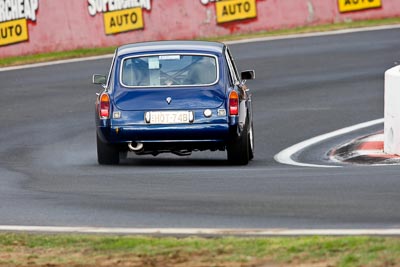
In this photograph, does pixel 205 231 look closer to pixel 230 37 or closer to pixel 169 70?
pixel 169 70

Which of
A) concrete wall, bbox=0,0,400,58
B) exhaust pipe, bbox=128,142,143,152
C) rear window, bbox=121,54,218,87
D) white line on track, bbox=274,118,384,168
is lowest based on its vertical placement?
white line on track, bbox=274,118,384,168

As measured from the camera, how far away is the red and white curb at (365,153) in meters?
16.1

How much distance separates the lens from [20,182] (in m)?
13.6

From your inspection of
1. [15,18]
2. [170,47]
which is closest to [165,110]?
[170,47]

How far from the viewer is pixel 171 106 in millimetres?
15422

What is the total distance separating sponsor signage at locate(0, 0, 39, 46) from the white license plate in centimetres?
1590

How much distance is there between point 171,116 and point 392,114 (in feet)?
9.09

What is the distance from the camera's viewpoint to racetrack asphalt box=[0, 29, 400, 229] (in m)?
10.6

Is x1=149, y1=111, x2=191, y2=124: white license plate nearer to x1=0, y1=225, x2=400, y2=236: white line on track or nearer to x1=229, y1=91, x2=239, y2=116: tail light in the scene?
x1=229, y1=91, x2=239, y2=116: tail light

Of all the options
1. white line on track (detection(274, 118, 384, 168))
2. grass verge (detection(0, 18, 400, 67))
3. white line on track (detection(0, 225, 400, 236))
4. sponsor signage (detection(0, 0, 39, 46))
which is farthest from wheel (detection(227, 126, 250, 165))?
sponsor signage (detection(0, 0, 39, 46))

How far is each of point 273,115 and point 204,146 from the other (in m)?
6.68

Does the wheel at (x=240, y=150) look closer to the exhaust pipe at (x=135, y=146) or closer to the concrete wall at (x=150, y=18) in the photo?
the exhaust pipe at (x=135, y=146)

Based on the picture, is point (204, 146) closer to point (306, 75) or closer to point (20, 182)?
point (20, 182)

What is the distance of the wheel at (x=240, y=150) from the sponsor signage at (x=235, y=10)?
55.7ft
